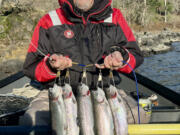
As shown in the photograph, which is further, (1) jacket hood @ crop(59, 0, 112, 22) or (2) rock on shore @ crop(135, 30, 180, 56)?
(2) rock on shore @ crop(135, 30, 180, 56)

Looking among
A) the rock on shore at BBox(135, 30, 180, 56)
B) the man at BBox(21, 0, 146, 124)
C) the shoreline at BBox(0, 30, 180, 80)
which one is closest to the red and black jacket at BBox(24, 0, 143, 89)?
the man at BBox(21, 0, 146, 124)

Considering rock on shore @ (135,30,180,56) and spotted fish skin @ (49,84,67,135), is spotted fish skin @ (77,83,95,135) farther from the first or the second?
rock on shore @ (135,30,180,56)

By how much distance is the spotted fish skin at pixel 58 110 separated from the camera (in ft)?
7.60

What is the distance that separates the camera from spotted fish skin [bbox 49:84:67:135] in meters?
2.32

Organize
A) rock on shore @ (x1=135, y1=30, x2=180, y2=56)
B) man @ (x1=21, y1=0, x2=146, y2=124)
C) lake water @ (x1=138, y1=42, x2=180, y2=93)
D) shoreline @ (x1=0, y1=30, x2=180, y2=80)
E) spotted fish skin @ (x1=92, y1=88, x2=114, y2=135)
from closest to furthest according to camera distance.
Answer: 1. spotted fish skin @ (x1=92, y1=88, x2=114, y2=135)
2. man @ (x1=21, y1=0, x2=146, y2=124)
3. lake water @ (x1=138, y1=42, x2=180, y2=93)
4. shoreline @ (x1=0, y1=30, x2=180, y2=80)
5. rock on shore @ (x1=135, y1=30, x2=180, y2=56)

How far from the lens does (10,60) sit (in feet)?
53.5

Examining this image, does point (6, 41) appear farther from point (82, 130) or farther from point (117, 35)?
point (82, 130)

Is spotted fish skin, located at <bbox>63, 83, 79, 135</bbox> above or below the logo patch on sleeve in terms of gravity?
below

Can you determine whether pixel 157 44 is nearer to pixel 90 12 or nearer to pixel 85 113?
pixel 90 12

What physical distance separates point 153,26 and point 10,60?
33467 millimetres

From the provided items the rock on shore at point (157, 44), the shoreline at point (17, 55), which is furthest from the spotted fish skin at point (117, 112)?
the rock on shore at point (157, 44)

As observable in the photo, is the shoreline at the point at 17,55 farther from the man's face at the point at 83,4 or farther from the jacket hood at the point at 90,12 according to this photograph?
the man's face at the point at 83,4

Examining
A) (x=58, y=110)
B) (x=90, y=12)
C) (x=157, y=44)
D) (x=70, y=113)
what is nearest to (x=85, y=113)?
(x=70, y=113)

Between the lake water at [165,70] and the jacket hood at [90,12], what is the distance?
9.81m
